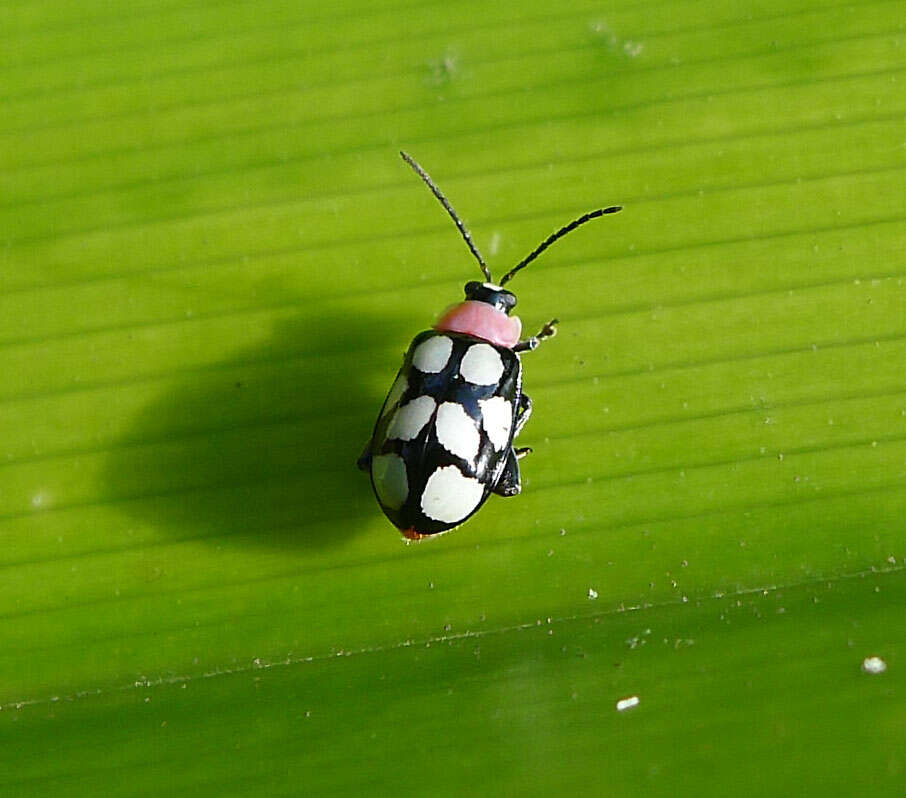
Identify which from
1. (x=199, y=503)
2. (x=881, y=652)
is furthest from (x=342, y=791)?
(x=881, y=652)

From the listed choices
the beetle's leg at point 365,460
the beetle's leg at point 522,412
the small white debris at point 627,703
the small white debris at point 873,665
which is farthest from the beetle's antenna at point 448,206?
the small white debris at point 873,665

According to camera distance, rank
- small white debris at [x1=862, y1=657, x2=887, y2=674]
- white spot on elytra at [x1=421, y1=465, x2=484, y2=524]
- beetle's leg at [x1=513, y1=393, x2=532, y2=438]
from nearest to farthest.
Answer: small white debris at [x1=862, y1=657, x2=887, y2=674]
white spot on elytra at [x1=421, y1=465, x2=484, y2=524]
beetle's leg at [x1=513, y1=393, x2=532, y2=438]

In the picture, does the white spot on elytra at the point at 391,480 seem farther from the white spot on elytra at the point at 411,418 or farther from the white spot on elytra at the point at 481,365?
the white spot on elytra at the point at 481,365

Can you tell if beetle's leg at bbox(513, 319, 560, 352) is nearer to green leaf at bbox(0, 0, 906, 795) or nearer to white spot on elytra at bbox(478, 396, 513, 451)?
green leaf at bbox(0, 0, 906, 795)

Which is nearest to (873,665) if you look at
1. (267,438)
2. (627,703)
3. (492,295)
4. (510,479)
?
(627,703)

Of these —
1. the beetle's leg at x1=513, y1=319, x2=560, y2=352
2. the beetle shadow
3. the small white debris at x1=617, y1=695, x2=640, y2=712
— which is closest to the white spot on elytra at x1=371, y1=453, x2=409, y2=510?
the beetle shadow

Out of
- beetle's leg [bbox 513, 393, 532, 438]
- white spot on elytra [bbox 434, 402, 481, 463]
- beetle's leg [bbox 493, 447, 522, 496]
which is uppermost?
beetle's leg [bbox 513, 393, 532, 438]
